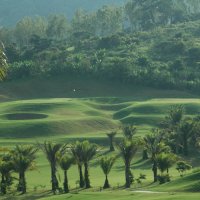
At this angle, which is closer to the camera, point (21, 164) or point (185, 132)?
point (21, 164)

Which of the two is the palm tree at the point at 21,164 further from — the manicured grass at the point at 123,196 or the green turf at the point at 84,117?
the manicured grass at the point at 123,196

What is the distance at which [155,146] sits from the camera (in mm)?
67438

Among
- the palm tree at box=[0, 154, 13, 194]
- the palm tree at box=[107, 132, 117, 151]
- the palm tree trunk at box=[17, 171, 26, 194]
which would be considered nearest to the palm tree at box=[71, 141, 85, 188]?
the palm tree trunk at box=[17, 171, 26, 194]

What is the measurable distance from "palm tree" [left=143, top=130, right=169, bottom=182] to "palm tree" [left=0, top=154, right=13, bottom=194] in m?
13.9

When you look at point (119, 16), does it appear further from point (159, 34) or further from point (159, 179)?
point (159, 179)

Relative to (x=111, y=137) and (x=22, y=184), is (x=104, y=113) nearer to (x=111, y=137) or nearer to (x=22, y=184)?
(x=111, y=137)

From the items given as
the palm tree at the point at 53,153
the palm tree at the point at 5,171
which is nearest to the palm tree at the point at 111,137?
the palm tree at the point at 53,153

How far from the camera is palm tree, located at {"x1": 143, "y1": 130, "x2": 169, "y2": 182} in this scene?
64125 mm

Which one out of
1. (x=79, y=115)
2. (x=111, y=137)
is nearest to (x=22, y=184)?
(x=111, y=137)

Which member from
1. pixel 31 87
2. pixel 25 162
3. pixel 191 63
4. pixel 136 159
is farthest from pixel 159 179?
pixel 191 63

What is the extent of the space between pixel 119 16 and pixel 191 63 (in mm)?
58501

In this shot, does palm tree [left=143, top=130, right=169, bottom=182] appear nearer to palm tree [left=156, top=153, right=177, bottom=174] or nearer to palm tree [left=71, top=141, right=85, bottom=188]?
palm tree [left=156, top=153, right=177, bottom=174]

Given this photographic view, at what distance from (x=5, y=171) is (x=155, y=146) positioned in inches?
621

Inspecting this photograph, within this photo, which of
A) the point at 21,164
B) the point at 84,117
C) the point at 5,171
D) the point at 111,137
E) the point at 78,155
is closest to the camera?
the point at 21,164
